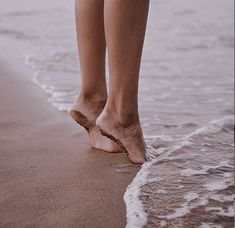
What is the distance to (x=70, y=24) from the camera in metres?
5.53

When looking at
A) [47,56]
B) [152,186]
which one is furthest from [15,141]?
[47,56]

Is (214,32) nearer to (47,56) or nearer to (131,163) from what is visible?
(47,56)

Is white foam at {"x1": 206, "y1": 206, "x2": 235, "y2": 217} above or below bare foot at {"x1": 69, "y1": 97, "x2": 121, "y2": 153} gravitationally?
below

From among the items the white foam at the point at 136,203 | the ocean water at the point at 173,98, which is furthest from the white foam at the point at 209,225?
the white foam at the point at 136,203

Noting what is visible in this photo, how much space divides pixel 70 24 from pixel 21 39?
1204 mm

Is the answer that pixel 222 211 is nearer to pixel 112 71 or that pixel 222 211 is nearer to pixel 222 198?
pixel 222 198

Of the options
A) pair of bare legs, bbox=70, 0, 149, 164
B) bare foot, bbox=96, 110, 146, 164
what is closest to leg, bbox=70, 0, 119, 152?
pair of bare legs, bbox=70, 0, 149, 164

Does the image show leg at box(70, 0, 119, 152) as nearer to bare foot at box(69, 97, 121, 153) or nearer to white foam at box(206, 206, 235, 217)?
bare foot at box(69, 97, 121, 153)

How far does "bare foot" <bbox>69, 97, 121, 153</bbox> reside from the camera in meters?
2.09

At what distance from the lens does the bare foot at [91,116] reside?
209 centimetres

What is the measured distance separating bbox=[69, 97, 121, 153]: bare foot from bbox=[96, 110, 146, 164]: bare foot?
0.14 m

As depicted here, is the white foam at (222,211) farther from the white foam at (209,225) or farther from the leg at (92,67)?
the leg at (92,67)

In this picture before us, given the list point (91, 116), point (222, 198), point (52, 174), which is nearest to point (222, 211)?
point (222, 198)

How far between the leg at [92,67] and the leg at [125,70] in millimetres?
139
